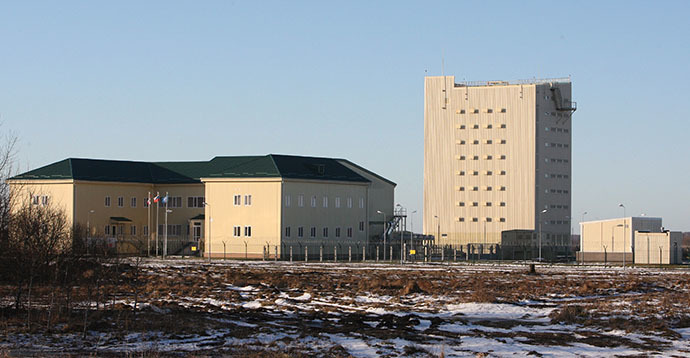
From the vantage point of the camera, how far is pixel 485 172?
12412 centimetres

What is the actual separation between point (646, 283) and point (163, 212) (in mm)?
65888

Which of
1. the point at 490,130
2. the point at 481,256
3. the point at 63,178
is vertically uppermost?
the point at 490,130

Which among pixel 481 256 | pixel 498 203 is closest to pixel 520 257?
pixel 481 256

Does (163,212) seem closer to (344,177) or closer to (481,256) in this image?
(344,177)

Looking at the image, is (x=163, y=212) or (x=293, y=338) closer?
(x=293, y=338)

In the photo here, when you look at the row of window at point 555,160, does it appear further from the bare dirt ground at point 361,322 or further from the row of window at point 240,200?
the bare dirt ground at point 361,322

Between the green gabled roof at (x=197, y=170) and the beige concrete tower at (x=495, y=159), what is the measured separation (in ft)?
91.3

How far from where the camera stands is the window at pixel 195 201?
103 m

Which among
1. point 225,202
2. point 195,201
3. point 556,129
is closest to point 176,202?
point 195,201

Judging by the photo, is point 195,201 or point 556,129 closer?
point 195,201

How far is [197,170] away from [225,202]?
39.7 feet

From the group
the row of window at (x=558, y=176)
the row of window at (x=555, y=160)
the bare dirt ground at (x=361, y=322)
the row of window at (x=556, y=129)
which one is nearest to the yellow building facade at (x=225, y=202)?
the row of window at (x=558, y=176)

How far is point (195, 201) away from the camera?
10306 cm

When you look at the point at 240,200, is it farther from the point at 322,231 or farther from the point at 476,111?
the point at 476,111
